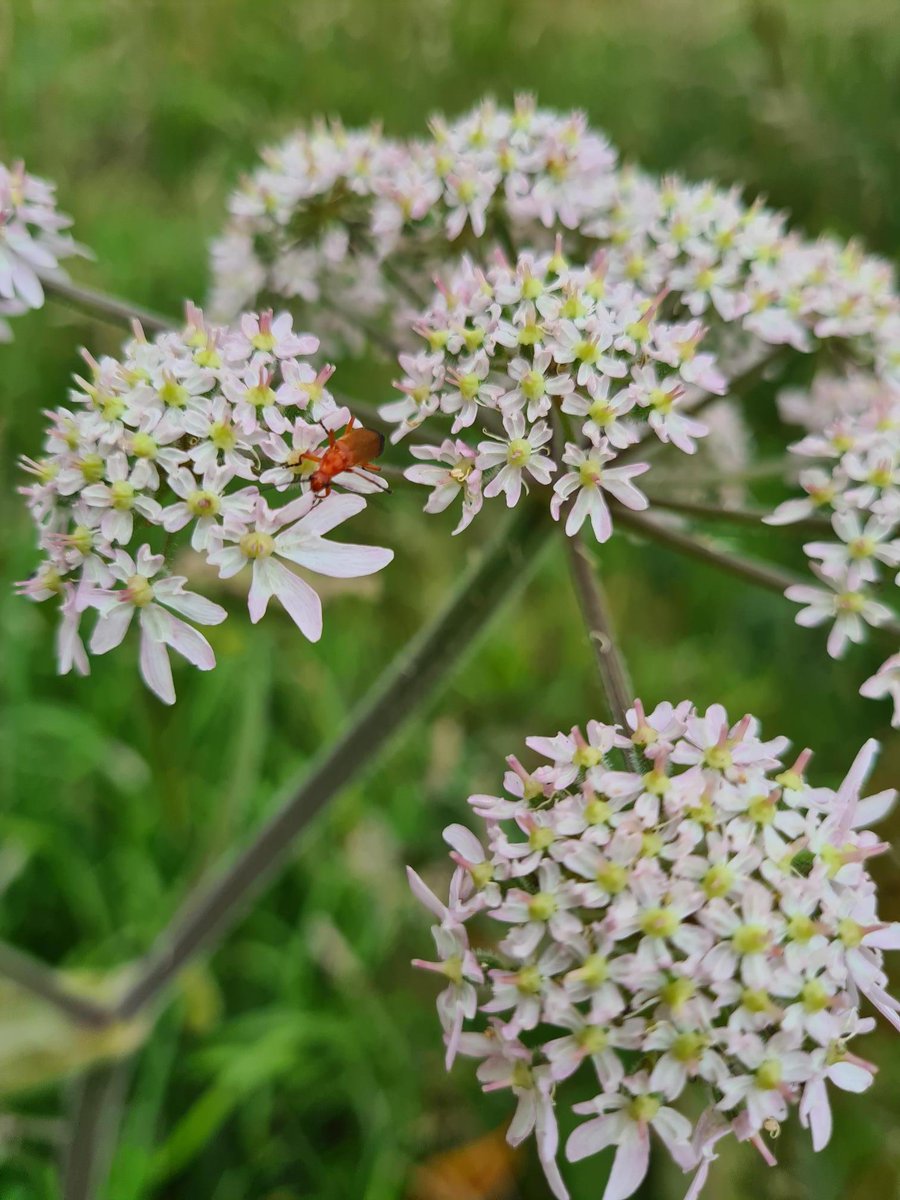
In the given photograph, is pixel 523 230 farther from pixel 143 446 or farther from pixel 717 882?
pixel 717 882

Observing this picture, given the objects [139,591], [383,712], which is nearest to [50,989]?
[383,712]

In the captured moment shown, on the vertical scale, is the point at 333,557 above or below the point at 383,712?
above

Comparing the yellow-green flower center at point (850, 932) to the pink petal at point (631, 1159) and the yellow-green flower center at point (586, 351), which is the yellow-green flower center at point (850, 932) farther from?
the yellow-green flower center at point (586, 351)

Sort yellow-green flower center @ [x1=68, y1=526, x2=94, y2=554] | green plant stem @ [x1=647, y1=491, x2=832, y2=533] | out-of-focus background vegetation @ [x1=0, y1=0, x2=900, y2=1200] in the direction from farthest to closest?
out-of-focus background vegetation @ [x1=0, y1=0, x2=900, y2=1200] → green plant stem @ [x1=647, y1=491, x2=832, y2=533] → yellow-green flower center @ [x1=68, y1=526, x2=94, y2=554]

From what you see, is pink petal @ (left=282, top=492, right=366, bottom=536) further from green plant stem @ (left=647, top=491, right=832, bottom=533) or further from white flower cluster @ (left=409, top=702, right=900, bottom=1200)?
green plant stem @ (left=647, top=491, right=832, bottom=533)

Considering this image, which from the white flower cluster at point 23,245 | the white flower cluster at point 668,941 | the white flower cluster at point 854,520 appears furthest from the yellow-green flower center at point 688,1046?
the white flower cluster at point 23,245

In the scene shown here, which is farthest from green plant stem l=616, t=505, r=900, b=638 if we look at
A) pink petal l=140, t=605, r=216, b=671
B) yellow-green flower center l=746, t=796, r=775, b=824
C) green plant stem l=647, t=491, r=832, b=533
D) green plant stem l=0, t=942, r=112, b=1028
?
green plant stem l=0, t=942, r=112, b=1028
